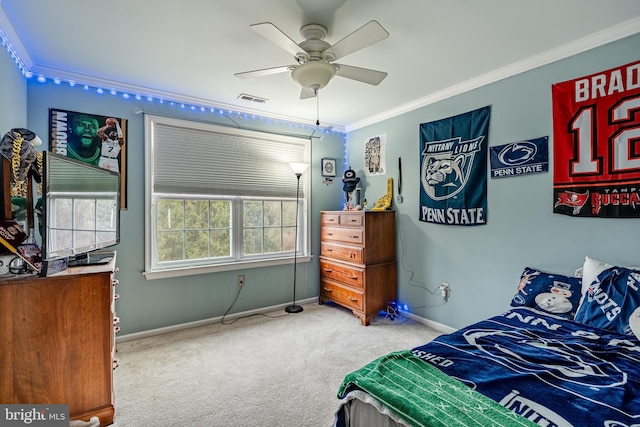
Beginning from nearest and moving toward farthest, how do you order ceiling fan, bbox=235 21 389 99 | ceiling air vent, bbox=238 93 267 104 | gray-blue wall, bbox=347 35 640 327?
ceiling fan, bbox=235 21 389 99, gray-blue wall, bbox=347 35 640 327, ceiling air vent, bbox=238 93 267 104

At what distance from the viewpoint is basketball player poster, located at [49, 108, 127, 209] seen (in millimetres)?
2648

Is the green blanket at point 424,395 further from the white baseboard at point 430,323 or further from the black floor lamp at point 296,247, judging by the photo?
the black floor lamp at point 296,247

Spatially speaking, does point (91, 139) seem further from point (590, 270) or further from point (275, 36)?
point (590, 270)

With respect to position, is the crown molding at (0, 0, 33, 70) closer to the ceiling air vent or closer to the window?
the window

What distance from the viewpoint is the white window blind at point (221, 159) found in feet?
10.3

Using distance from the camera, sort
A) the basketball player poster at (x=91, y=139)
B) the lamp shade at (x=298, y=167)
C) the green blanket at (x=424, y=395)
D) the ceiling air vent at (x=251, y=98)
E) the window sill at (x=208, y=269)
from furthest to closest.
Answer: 1. the lamp shade at (x=298, y=167)
2. the ceiling air vent at (x=251, y=98)
3. the window sill at (x=208, y=269)
4. the basketball player poster at (x=91, y=139)
5. the green blanket at (x=424, y=395)

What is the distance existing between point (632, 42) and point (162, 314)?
4401 mm

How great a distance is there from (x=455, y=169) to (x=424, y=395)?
7.75 ft

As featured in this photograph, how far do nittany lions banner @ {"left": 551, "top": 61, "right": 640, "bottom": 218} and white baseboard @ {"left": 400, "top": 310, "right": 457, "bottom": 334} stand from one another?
1510mm

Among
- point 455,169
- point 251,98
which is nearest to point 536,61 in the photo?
point 455,169

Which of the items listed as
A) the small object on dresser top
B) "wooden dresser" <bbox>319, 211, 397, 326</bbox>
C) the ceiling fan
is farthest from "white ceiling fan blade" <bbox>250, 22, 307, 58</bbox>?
"wooden dresser" <bbox>319, 211, 397, 326</bbox>

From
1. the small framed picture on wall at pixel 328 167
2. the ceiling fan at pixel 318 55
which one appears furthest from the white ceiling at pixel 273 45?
the small framed picture on wall at pixel 328 167

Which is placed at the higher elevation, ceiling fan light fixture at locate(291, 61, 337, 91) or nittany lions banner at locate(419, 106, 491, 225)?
ceiling fan light fixture at locate(291, 61, 337, 91)

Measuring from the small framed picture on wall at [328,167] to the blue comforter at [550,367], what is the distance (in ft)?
9.22
